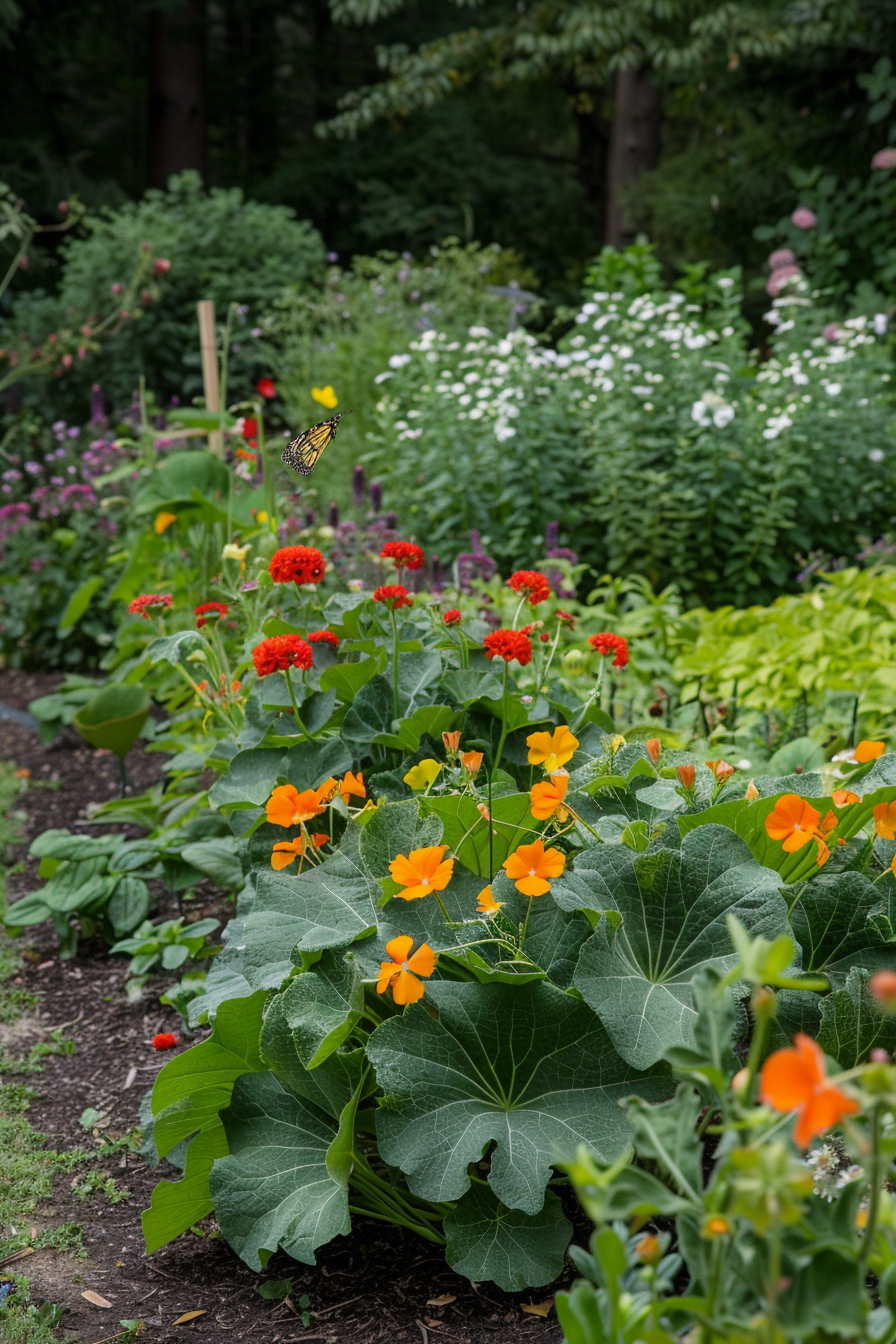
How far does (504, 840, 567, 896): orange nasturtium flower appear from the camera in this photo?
1375 mm

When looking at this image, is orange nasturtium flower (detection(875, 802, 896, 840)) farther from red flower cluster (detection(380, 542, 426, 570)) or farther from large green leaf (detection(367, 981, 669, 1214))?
red flower cluster (detection(380, 542, 426, 570))

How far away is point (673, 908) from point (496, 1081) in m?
0.33

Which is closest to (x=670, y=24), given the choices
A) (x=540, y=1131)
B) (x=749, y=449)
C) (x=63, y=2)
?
(x=63, y=2)

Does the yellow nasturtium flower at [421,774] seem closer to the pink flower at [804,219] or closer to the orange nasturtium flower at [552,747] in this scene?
the orange nasturtium flower at [552,747]

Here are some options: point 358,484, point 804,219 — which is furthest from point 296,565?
point 804,219

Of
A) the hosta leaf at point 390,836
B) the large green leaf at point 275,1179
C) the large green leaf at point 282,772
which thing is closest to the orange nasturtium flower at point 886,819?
the hosta leaf at point 390,836

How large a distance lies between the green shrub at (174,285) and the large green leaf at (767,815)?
615 centimetres

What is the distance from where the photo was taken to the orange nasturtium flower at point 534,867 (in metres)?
1.38

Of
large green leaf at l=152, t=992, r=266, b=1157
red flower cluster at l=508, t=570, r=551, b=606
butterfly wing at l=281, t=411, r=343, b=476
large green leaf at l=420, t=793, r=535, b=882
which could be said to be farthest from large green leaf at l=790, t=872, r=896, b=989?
butterfly wing at l=281, t=411, r=343, b=476

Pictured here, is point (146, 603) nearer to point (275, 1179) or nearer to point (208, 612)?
point (208, 612)

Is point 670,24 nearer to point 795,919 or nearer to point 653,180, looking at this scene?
point 653,180

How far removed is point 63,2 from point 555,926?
11.0 metres

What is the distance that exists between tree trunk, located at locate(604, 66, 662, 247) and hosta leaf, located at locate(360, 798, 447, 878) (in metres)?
9.73

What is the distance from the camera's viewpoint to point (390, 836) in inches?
65.7
